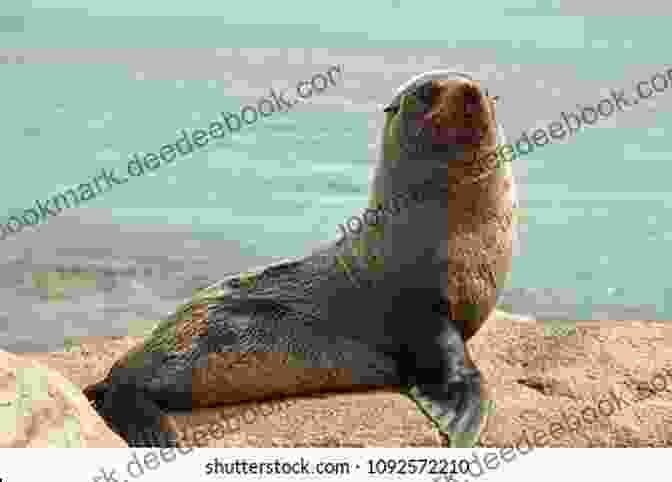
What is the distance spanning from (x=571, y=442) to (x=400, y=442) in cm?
86

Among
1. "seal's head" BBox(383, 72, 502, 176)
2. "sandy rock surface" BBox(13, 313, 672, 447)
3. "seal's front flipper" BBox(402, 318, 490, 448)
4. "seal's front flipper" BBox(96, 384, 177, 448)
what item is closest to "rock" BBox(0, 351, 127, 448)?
"seal's front flipper" BBox(96, 384, 177, 448)

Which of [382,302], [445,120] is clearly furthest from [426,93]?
[382,302]

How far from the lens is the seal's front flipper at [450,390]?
16.6ft

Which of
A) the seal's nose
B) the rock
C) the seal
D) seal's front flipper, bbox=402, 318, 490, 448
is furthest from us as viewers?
the seal

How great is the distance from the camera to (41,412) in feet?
13.5

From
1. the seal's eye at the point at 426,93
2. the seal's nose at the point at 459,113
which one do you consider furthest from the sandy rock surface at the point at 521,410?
the seal's eye at the point at 426,93

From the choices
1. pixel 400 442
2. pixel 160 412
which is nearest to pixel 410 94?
pixel 400 442

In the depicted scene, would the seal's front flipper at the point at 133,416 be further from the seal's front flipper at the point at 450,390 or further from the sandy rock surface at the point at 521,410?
the seal's front flipper at the point at 450,390

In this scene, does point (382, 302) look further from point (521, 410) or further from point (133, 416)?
point (133, 416)

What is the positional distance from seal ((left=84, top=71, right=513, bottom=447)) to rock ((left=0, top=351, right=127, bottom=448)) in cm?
125

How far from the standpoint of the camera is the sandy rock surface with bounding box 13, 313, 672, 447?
549 cm

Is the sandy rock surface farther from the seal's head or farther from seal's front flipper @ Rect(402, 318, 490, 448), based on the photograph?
the seal's head

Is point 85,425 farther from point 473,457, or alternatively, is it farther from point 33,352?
point 33,352

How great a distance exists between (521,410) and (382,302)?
3.09 feet
